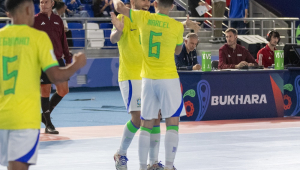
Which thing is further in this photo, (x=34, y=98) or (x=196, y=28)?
(x=196, y=28)

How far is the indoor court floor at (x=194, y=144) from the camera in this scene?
6.10 m

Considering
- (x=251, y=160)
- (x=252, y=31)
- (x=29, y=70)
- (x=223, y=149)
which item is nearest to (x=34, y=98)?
(x=29, y=70)

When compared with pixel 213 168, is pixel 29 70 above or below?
above

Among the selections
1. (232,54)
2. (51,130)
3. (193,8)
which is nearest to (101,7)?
(193,8)

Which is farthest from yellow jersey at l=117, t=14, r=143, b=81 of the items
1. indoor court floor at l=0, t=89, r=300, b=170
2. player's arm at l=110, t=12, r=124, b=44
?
indoor court floor at l=0, t=89, r=300, b=170

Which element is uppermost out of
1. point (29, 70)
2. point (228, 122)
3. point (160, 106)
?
point (29, 70)

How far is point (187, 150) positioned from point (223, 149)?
0.48m

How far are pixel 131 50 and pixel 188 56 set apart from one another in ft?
14.5

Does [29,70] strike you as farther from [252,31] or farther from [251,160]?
[252,31]

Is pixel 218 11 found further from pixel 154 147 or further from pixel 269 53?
pixel 154 147

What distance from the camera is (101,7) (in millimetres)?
17422

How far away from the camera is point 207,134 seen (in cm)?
841

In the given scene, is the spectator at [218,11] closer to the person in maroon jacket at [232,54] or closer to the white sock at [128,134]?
the person in maroon jacket at [232,54]

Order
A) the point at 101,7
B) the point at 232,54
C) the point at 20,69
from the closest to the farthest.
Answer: the point at 20,69
the point at 232,54
the point at 101,7
